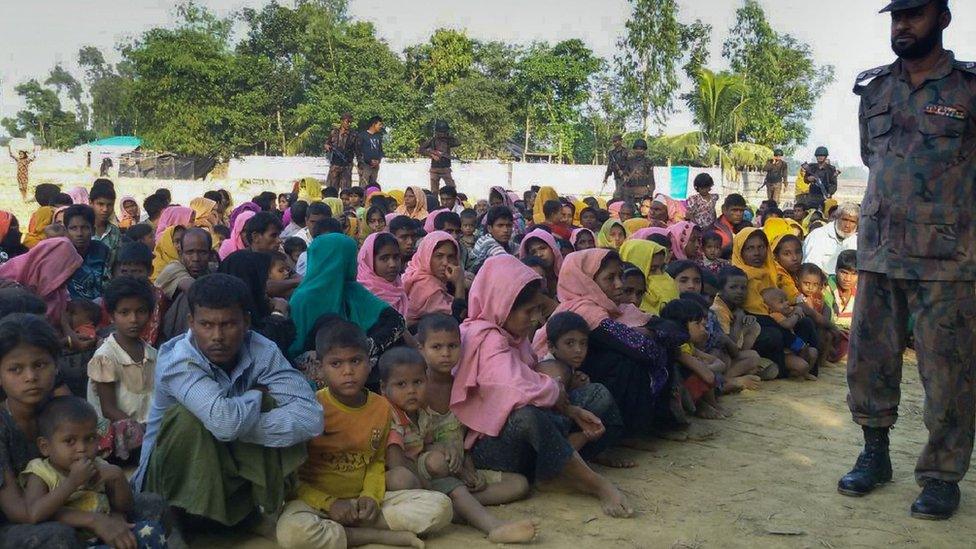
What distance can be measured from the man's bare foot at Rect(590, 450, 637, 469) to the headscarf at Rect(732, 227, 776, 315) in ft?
8.50

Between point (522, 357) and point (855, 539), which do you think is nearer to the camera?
Answer: point (855, 539)

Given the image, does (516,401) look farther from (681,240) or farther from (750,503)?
(681,240)

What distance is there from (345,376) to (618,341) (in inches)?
65.7

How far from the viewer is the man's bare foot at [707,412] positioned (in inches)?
215

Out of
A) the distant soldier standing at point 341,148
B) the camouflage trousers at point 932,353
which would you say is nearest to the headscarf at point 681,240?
the camouflage trousers at point 932,353

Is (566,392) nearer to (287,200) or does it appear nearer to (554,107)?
(287,200)

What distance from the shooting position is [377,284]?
5711mm

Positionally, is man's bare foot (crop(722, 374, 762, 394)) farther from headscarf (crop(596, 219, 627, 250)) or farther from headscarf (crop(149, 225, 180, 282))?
headscarf (crop(149, 225, 180, 282))

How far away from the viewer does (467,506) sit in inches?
142

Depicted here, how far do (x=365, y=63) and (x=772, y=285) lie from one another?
36148mm

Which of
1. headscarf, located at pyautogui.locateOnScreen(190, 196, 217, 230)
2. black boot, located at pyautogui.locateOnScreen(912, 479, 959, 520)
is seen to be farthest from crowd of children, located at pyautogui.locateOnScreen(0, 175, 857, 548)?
headscarf, located at pyautogui.locateOnScreen(190, 196, 217, 230)

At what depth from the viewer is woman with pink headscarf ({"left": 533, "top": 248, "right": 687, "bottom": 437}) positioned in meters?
4.59

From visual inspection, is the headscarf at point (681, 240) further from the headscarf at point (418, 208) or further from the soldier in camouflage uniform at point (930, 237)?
the soldier in camouflage uniform at point (930, 237)

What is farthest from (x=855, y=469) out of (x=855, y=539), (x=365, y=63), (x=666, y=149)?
(x=365, y=63)
